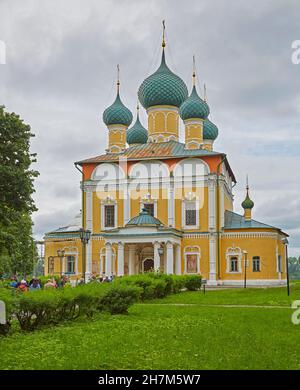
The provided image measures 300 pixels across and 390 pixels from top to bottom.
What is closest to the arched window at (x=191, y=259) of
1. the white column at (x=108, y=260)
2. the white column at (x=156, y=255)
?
the white column at (x=156, y=255)

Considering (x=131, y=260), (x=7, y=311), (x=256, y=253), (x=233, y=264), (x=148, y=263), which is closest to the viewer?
(x=7, y=311)

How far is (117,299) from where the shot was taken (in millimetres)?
14672

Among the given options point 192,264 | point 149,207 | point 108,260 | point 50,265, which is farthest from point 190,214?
point 50,265

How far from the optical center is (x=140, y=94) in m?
41.8

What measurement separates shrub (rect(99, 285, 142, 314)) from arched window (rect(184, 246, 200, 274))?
21.7 m

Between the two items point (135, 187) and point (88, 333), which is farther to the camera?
point (135, 187)

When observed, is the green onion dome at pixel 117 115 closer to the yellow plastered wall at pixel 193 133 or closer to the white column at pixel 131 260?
the yellow plastered wall at pixel 193 133

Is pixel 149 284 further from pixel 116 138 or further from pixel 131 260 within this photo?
pixel 116 138

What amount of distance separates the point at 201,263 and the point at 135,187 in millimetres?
6677

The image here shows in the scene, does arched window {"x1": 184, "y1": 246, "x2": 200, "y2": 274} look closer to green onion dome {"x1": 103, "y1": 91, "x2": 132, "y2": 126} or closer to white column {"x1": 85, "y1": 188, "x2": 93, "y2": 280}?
white column {"x1": 85, "y1": 188, "x2": 93, "y2": 280}

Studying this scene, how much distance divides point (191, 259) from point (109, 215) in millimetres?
6325

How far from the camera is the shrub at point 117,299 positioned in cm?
1459
